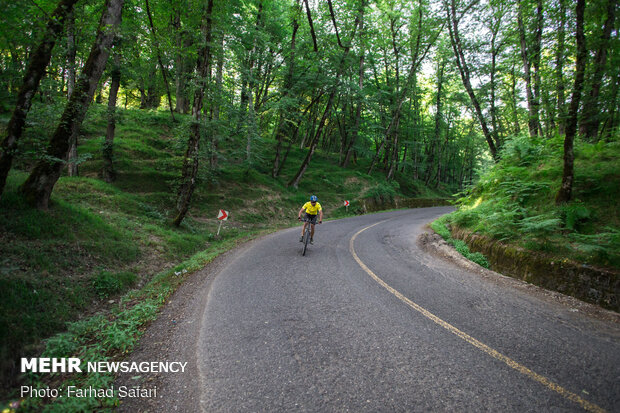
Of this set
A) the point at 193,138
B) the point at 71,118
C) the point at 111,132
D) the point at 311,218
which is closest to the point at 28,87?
the point at 71,118

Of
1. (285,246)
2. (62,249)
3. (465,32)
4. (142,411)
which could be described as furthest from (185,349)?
(465,32)

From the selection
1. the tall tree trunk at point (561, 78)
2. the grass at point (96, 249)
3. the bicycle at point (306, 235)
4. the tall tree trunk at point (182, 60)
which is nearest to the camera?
the grass at point (96, 249)

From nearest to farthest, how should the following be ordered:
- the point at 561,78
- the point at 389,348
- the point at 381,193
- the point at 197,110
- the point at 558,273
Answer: the point at 389,348 < the point at 558,273 < the point at 561,78 < the point at 197,110 < the point at 381,193

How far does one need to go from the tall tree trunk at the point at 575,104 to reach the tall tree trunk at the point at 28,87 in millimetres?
12240

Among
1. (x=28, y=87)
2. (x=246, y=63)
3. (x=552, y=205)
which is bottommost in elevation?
(x=552, y=205)

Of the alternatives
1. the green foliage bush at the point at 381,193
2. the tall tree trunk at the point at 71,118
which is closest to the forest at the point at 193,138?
the tall tree trunk at the point at 71,118

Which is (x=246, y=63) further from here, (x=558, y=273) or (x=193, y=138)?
(x=558, y=273)

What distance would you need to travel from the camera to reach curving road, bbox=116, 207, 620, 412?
97.3 inches

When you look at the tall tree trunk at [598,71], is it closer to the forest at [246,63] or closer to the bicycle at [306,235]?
the forest at [246,63]

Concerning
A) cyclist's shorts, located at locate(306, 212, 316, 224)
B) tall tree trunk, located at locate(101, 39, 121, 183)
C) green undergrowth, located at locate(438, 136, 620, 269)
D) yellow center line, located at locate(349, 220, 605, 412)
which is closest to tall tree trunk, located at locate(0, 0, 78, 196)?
tall tree trunk, located at locate(101, 39, 121, 183)

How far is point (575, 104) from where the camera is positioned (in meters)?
6.46

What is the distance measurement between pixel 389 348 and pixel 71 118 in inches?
346

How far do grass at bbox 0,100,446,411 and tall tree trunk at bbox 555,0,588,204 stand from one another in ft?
33.7

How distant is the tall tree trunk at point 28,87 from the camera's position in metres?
→ 5.37
